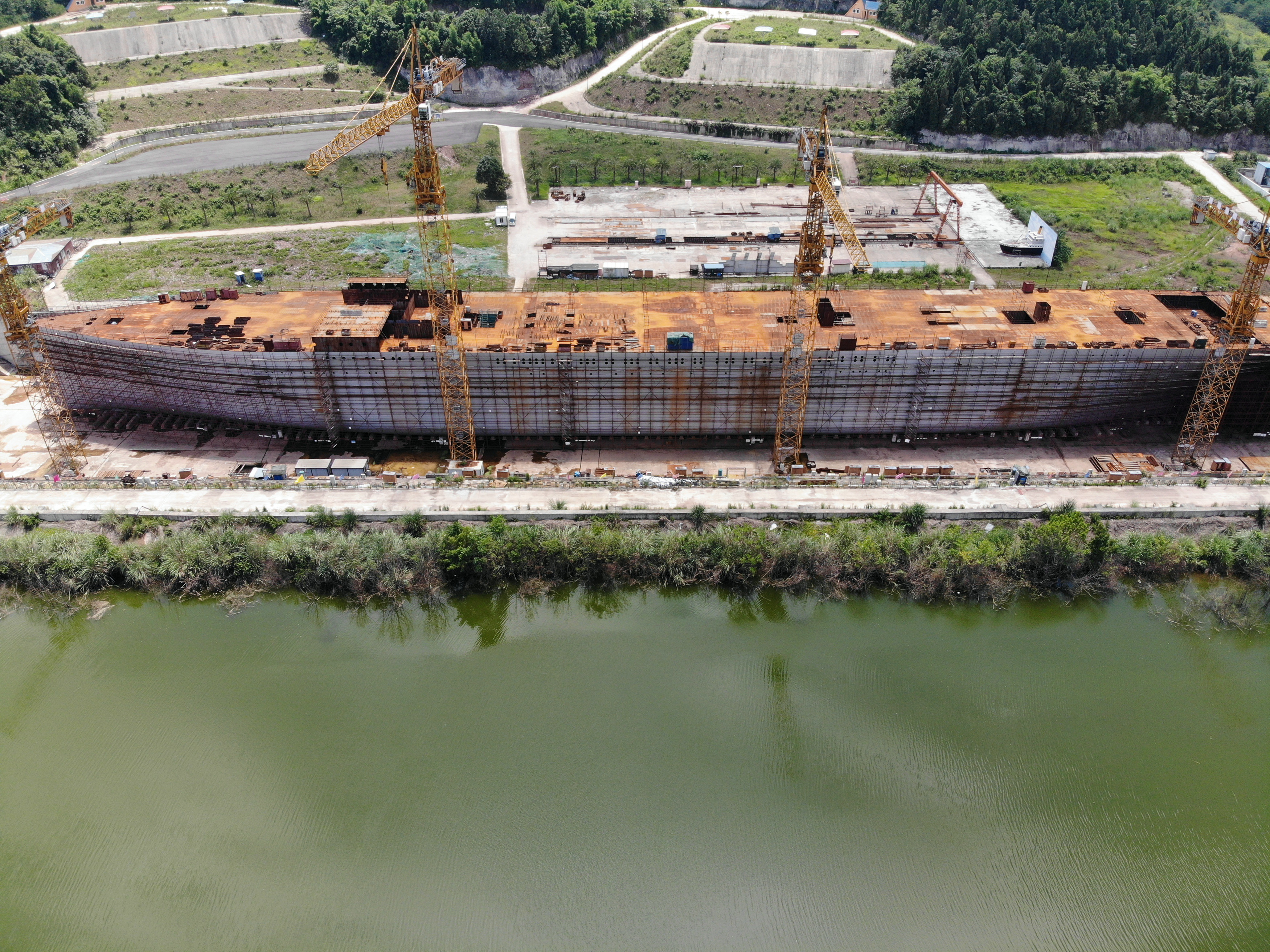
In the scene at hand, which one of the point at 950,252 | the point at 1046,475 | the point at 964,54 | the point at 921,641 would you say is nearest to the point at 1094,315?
the point at 1046,475

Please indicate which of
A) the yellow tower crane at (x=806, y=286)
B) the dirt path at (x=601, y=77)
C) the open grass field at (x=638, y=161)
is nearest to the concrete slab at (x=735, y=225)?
the open grass field at (x=638, y=161)

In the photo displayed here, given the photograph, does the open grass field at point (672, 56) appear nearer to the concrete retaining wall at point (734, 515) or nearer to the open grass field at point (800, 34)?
the open grass field at point (800, 34)

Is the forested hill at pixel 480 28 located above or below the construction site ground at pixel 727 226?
above

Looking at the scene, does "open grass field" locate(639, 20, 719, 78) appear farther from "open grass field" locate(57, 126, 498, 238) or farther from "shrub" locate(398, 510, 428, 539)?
"shrub" locate(398, 510, 428, 539)

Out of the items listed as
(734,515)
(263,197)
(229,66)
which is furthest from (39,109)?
(734,515)

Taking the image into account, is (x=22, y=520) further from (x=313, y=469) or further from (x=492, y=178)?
(x=492, y=178)

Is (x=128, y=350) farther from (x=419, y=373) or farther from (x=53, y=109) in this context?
(x=53, y=109)

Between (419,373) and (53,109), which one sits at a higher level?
(53,109)
